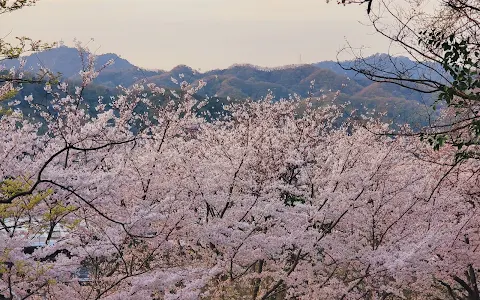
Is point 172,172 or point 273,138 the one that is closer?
point 172,172

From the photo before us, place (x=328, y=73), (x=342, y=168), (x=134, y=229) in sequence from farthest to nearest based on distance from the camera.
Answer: (x=328, y=73), (x=342, y=168), (x=134, y=229)

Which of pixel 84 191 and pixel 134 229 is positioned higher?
pixel 84 191

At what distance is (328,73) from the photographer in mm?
185500

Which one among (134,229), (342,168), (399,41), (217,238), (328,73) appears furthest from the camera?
(328,73)

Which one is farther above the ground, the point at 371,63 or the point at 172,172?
the point at 371,63

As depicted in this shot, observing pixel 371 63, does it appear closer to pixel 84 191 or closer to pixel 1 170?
pixel 84 191

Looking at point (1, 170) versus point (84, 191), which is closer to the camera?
point (84, 191)

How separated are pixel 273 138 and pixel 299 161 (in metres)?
2.41

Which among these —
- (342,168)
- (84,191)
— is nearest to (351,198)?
(342,168)

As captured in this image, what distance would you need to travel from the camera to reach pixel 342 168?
40.8 feet

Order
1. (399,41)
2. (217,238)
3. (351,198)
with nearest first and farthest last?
(399,41), (217,238), (351,198)

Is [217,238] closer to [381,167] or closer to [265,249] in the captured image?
[265,249]

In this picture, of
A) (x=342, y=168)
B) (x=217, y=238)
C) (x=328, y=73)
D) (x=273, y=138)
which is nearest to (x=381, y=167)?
(x=342, y=168)

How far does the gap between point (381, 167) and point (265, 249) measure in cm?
396
